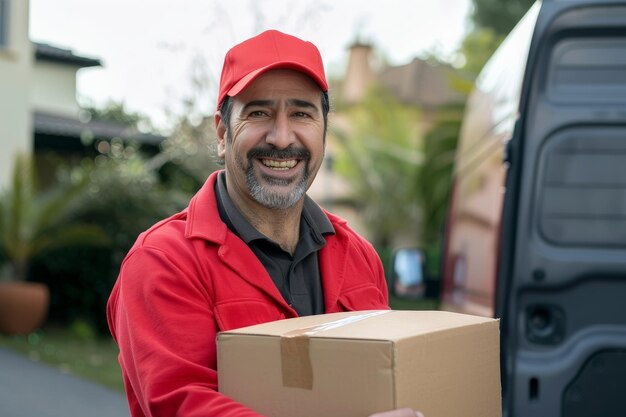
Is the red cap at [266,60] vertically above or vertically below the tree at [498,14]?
below

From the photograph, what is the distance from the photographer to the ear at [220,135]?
265 cm

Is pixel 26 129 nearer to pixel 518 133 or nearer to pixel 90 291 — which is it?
pixel 90 291

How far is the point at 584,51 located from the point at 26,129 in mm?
14114

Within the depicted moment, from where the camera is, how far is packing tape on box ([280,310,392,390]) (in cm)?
213

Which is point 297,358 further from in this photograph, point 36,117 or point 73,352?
Answer: point 36,117

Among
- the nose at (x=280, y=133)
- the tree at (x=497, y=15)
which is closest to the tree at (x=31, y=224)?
the nose at (x=280, y=133)

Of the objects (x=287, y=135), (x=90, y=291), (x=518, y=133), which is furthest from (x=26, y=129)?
(x=287, y=135)

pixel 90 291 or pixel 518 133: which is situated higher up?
pixel 518 133

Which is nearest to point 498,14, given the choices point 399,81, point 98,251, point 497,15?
point 497,15

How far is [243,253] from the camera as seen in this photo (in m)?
2.44

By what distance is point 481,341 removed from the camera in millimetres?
2328

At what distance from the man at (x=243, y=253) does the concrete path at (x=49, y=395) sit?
681 centimetres

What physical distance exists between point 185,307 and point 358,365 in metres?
0.43

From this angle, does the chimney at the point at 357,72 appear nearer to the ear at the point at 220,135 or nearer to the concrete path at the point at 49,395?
the concrete path at the point at 49,395
